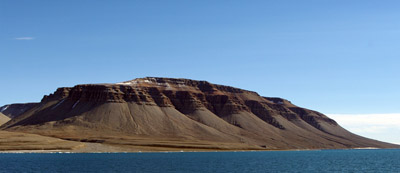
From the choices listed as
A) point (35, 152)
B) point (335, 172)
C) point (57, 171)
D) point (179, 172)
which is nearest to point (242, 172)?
point (179, 172)

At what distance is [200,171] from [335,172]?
3106 cm

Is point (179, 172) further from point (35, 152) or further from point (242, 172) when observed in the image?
point (35, 152)

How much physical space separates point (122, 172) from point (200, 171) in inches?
674

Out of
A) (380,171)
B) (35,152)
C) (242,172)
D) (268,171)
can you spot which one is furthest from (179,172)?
(35,152)

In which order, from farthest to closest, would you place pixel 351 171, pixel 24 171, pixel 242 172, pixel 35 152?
1. pixel 35 152
2. pixel 351 171
3. pixel 242 172
4. pixel 24 171

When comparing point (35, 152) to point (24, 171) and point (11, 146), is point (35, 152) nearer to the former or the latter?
point (11, 146)

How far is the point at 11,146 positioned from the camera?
19750 cm

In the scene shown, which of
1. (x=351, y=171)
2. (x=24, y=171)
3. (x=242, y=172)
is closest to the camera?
(x=24, y=171)

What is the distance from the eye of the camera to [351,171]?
10931 centimetres

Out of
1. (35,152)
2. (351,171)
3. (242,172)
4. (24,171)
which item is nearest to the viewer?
(24,171)

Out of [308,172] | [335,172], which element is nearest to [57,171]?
[308,172]

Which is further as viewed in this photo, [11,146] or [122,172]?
[11,146]

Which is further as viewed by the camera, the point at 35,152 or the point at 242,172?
the point at 35,152

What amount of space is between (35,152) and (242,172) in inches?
4842
